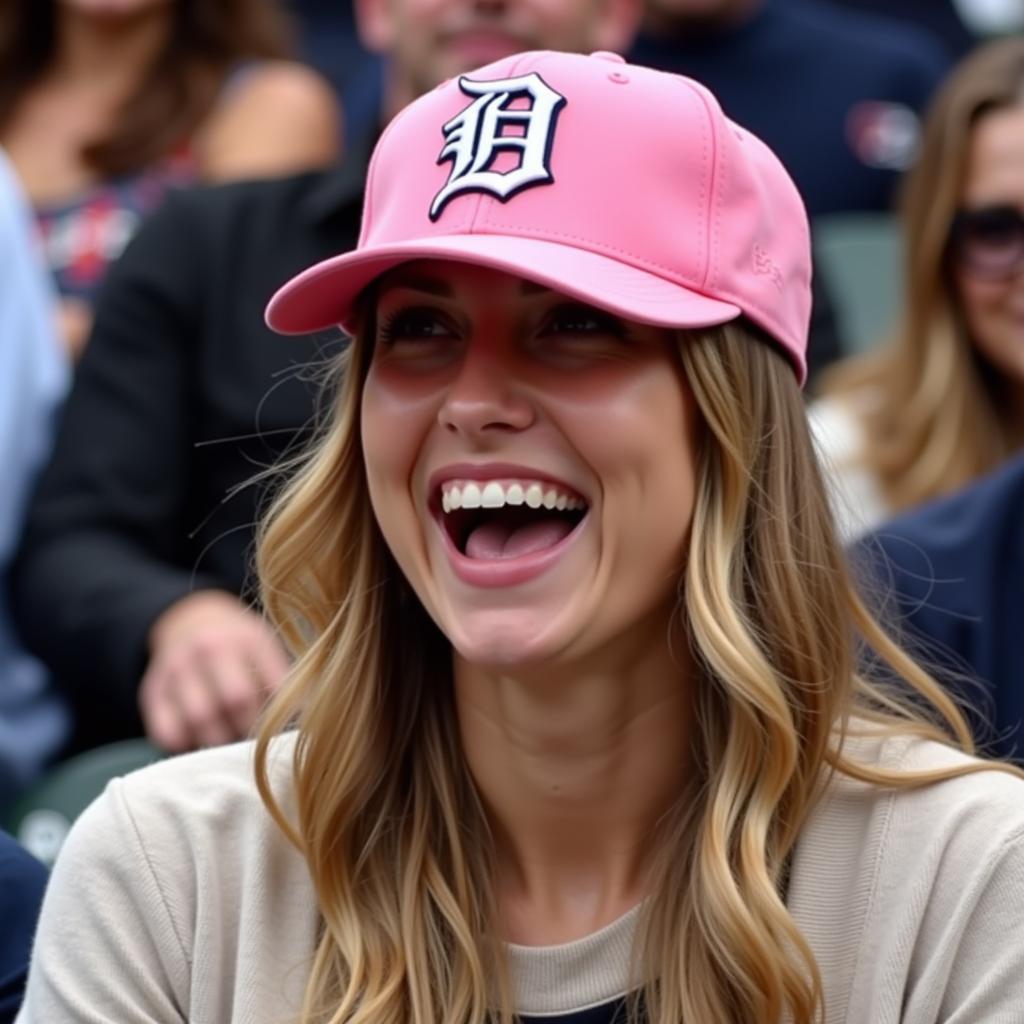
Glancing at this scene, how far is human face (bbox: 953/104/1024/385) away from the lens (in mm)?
3777

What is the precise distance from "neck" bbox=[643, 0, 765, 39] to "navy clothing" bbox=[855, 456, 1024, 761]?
2.17 meters

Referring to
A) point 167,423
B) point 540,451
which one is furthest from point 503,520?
point 167,423

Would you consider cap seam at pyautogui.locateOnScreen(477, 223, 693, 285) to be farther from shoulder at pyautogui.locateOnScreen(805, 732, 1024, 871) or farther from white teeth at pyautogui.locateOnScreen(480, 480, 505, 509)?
shoulder at pyautogui.locateOnScreen(805, 732, 1024, 871)

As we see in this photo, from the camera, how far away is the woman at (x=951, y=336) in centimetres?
379

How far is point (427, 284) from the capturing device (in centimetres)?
207

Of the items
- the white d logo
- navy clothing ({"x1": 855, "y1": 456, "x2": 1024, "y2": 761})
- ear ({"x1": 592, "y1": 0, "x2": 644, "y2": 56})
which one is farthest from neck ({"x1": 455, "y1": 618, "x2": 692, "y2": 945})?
ear ({"x1": 592, "y1": 0, "x2": 644, "y2": 56})

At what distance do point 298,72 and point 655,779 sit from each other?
2.43 meters

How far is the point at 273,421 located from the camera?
137 inches

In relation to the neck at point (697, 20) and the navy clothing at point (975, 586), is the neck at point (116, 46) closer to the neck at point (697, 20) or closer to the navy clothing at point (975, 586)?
the neck at point (697, 20)

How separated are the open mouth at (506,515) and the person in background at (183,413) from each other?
104 centimetres

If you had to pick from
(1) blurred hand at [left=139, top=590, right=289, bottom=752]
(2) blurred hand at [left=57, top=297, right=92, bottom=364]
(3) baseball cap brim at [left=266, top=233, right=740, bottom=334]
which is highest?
(3) baseball cap brim at [left=266, top=233, right=740, bottom=334]

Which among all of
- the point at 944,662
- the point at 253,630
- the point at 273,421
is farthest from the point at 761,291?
the point at 273,421

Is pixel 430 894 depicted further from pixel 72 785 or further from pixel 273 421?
pixel 273 421

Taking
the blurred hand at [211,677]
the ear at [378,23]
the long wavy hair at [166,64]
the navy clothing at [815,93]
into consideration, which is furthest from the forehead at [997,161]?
the blurred hand at [211,677]
